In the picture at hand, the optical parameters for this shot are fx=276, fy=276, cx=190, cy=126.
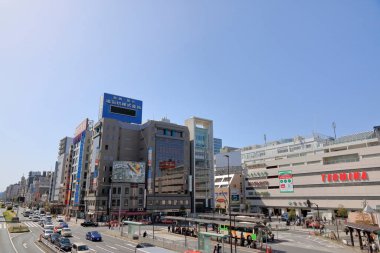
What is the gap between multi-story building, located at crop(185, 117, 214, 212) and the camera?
351 ft

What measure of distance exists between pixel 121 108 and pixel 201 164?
38.0m

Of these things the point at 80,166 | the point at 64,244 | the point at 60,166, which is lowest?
the point at 64,244

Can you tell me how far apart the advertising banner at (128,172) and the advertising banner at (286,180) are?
49.3 metres

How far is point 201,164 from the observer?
110 m

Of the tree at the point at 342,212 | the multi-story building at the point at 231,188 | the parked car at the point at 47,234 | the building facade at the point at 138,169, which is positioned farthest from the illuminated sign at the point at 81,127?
the tree at the point at 342,212

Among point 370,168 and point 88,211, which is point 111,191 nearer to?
point 88,211

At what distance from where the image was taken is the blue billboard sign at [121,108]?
95250 mm

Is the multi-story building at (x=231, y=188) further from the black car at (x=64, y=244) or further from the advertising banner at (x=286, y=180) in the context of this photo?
the black car at (x=64, y=244)

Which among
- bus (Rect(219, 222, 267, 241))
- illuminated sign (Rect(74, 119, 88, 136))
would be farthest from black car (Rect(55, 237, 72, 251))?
illuminated sign (Rect(74, 119, 88, 136))

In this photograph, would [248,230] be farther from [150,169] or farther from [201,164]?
[201,164]

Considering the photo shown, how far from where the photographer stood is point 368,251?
35.2 meters

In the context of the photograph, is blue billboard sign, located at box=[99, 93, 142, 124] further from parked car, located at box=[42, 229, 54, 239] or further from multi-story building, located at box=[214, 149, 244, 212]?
parked car, located at box=[42, 229, 54, 239]

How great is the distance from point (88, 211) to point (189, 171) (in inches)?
1510

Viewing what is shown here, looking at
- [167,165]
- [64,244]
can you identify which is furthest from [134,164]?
[64,244]
